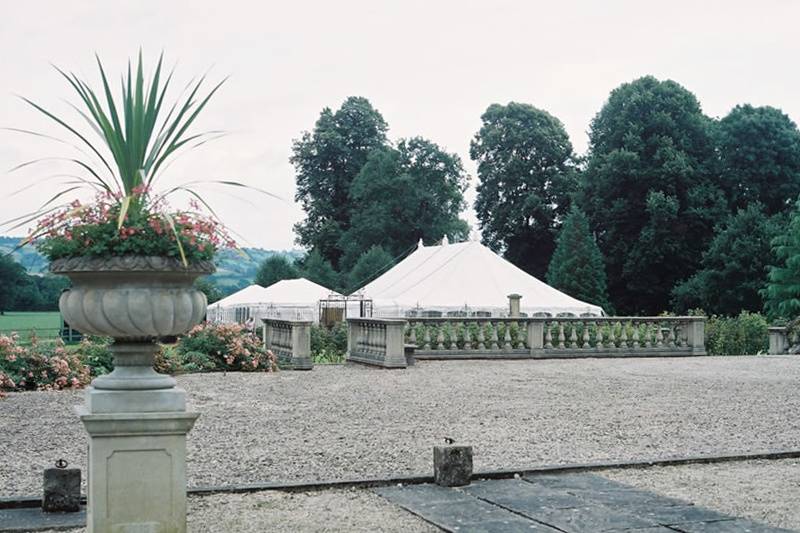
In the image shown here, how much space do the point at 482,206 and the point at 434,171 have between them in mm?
6290

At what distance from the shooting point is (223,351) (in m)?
20.2

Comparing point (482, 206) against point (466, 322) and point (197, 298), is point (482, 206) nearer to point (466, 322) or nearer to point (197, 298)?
point (466, 322)

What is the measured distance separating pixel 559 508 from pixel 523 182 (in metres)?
53.0

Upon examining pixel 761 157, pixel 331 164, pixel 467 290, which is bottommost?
pixel 467 290

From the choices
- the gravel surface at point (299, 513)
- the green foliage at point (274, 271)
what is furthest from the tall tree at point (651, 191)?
the gravel surface at point (299, 513)

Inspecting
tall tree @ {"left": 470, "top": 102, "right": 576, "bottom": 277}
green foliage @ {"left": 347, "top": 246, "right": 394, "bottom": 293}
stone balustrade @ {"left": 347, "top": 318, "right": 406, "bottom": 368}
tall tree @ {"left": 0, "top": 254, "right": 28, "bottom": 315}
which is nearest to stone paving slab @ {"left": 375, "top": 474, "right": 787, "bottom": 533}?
stone balustrade @ {"left": 347, "top": 318, "right": 406, "bottom": 368}

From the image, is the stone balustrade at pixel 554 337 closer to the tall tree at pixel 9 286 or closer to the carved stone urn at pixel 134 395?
the tall tree at pixel 9 286

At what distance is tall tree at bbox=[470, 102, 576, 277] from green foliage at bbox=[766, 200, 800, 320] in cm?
1517

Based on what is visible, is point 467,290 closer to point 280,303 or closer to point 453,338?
point 280,303

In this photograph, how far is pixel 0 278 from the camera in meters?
34.1

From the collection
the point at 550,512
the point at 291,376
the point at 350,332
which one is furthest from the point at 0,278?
the point at 550,512

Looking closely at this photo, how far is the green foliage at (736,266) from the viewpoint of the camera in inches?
1873

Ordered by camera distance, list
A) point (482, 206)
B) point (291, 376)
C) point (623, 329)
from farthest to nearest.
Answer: point (482, 206), point (623, 329), point (291, 376)

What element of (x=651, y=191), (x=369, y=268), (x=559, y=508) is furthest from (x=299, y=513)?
(x=651, y=191)
